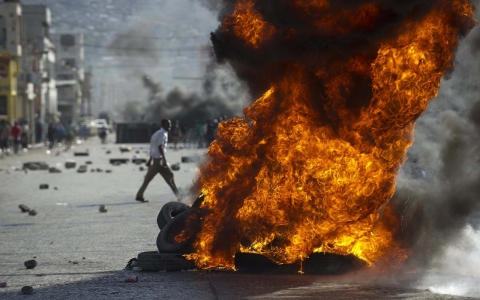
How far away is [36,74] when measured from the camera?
234 ft

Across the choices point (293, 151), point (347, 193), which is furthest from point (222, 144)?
point (347, 193)

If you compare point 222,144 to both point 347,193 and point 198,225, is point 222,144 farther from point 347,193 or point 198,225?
point 347,193

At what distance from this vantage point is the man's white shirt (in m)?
19.7

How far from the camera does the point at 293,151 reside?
902 cm

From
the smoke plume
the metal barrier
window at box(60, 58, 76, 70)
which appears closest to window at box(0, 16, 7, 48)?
the metal barrier

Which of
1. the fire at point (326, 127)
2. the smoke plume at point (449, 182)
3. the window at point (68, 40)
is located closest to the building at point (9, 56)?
the smoke plume at point (449, 182)

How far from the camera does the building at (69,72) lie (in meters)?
144

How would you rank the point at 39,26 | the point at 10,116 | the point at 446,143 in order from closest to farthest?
the point at 446,143 < the point at 10,116 < the point at 39,26

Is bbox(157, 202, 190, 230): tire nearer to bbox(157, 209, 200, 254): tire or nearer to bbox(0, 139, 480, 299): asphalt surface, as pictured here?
bbox(0, 139, 480, 299): asphalt surface

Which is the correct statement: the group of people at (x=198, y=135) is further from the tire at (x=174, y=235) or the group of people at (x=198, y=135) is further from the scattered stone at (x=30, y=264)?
the tire at (x=174, y=235)

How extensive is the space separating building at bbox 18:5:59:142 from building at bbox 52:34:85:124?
2095 cm

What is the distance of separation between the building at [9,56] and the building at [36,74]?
5.41 ft

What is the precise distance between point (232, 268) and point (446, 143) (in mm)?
2911

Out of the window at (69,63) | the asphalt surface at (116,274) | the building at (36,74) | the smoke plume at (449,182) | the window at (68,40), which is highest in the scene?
the window at (68,40)
